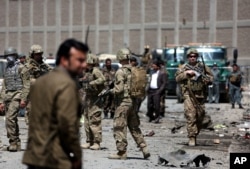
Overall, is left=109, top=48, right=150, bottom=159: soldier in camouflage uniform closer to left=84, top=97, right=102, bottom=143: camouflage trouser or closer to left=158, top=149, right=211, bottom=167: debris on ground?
left=158, top=149, right=211, bottom=167: debris on ground

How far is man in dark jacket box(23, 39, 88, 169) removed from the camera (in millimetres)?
5301

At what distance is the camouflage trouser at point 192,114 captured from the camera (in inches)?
536

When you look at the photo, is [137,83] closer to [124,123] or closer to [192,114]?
[124,123]

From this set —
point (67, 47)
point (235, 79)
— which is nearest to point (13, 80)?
point (67, 47)

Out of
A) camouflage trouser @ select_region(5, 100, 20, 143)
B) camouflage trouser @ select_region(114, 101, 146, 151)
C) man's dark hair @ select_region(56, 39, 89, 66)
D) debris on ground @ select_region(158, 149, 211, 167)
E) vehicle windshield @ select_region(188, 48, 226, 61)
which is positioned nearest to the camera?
man's dark hair @ select_region(56, 39, 89, 66)

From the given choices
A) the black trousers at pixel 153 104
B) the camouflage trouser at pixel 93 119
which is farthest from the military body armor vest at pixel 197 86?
the black trousers at pixel 153 104

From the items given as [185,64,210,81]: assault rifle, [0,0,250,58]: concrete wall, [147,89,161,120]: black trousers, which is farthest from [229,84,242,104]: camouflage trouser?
[0,0,250,58]: concrete wall

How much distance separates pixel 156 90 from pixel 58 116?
15303 millimetres

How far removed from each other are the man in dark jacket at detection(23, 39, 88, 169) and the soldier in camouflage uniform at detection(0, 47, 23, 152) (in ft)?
22.7

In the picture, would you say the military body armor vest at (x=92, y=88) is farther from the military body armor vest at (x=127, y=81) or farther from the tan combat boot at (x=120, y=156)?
the tan combat boot at (x=120, y=156)

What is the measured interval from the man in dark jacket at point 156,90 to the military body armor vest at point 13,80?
8417mm

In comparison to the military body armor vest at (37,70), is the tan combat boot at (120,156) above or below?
below

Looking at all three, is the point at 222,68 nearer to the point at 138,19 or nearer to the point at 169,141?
the point at 169,141

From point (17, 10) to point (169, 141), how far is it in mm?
52500
